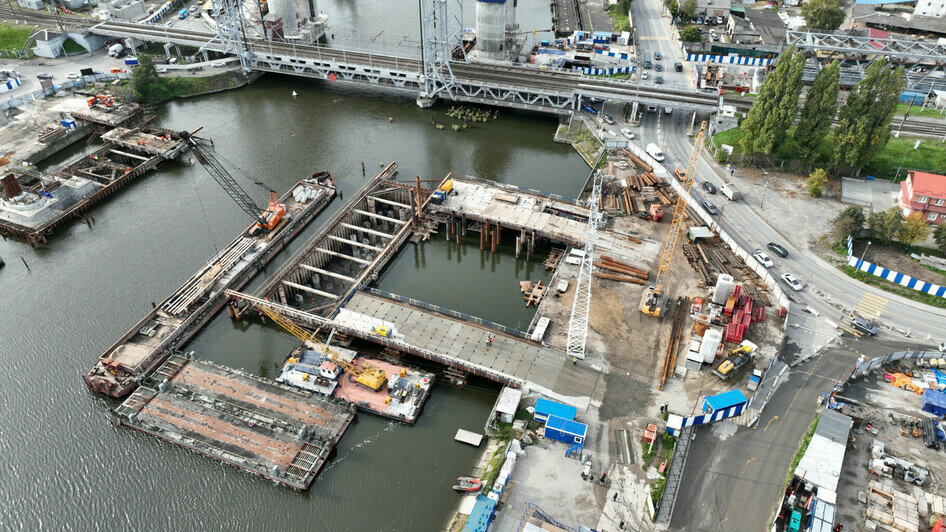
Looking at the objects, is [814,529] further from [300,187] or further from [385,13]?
[385,13]

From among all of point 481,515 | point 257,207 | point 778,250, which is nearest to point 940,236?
point 778,250

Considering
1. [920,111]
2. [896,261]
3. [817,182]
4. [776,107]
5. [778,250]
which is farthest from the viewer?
[920,111]

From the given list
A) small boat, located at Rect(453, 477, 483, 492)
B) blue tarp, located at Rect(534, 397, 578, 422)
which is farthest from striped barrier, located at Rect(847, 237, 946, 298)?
small boat, located at Rect(453, 477, 483, 492)

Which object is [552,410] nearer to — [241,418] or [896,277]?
[241,418]

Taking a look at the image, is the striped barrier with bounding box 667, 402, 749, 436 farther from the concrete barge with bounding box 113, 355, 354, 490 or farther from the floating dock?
the floating dock

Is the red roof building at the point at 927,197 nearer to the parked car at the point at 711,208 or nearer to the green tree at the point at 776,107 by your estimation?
the green tree at the point at 776,107

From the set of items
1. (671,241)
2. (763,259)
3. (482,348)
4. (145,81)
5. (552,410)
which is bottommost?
(552,410)
